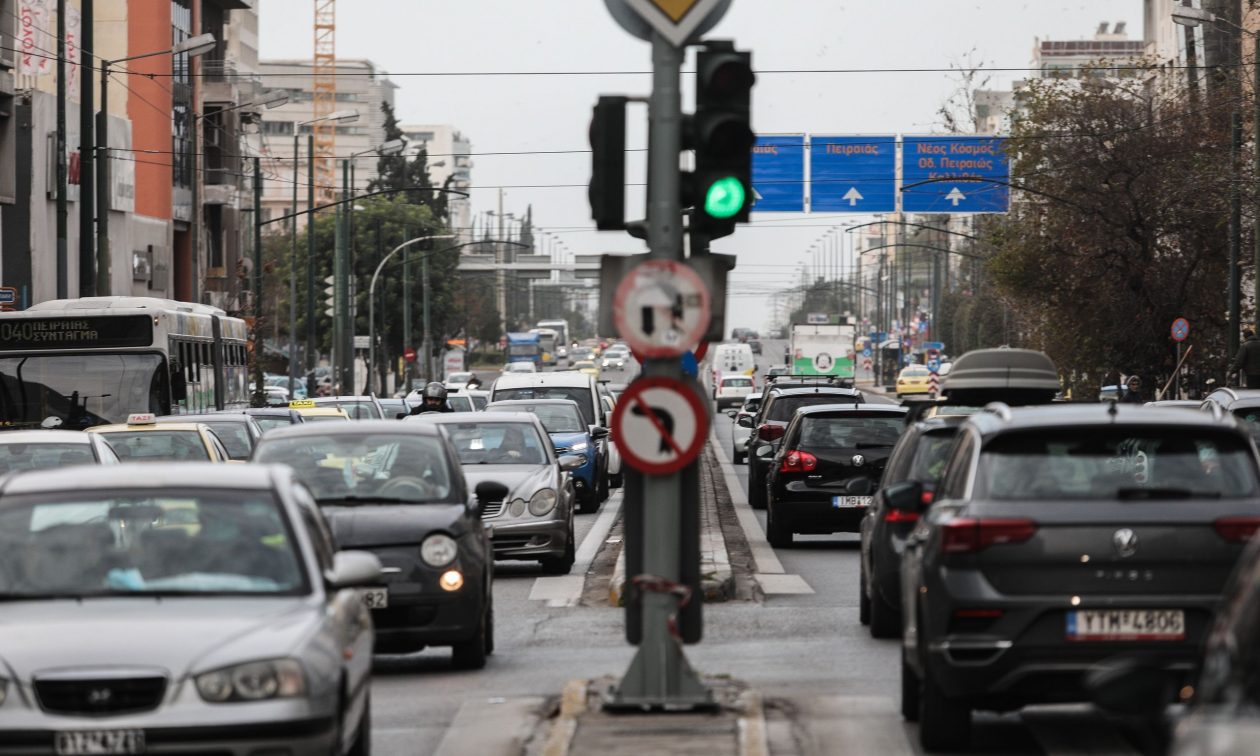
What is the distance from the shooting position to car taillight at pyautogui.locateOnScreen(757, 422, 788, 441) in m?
32.2

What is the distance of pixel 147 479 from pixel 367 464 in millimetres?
5315

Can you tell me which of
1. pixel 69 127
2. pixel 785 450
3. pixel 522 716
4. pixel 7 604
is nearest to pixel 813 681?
pixel 522 716

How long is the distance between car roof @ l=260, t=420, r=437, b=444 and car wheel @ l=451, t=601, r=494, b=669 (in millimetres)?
1590

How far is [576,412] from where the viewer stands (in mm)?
34406

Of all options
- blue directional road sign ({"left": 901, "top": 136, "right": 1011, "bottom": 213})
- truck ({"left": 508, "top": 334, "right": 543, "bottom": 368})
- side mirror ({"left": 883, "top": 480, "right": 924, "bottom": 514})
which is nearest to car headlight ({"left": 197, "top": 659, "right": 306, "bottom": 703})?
side mirror ({"left": 883, "top": 480, "right": 924, "bottom": 514})

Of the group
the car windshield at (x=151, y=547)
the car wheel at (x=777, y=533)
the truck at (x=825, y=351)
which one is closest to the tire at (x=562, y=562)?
the car wheel at (x=777, y=533)

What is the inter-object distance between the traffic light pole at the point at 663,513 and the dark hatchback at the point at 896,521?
4.02 m

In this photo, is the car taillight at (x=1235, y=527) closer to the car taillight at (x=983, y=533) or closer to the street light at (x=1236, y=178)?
the car taillight at (x=983, y=533)

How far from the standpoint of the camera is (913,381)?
94062 millimetres

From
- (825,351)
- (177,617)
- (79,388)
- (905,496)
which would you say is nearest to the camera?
(177,617)

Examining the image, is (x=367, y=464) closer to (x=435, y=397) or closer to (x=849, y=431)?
(x=849, y=431)

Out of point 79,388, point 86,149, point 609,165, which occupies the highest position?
point 86,149

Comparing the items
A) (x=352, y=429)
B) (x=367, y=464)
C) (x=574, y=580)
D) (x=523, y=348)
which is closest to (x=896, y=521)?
(x=367, y=464)

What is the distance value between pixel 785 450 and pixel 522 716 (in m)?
13.4
